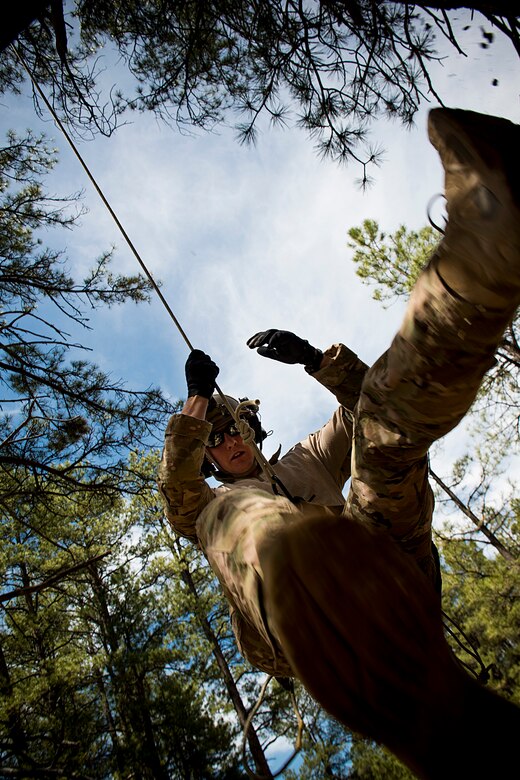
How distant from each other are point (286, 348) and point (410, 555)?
1.31 metres

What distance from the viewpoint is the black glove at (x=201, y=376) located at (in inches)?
79.6

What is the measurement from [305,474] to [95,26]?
348 cm

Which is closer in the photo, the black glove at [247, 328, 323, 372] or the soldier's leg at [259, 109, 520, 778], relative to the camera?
the soldier's leg at [259, 109, 520, 778]

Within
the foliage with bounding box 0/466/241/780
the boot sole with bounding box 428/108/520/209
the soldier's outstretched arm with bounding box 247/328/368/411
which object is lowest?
the boot sole with bounding box 428/108/520/209

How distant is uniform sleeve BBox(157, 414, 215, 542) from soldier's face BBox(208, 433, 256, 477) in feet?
1.81

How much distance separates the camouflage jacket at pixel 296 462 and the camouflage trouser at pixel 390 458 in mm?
411

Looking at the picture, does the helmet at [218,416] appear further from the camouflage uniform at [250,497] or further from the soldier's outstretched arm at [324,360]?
the soldier's outstretched arm at [324,360]

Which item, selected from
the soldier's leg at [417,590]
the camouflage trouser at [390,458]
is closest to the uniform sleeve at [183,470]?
the camouflage trouser at [390,458]

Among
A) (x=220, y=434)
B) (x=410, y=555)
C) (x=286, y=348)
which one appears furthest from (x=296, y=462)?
(x=410, y=555)

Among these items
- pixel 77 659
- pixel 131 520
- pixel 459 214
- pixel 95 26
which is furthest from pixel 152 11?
pixel 131 520

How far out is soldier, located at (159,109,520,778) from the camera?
70 cm

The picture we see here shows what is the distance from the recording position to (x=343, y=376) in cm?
215

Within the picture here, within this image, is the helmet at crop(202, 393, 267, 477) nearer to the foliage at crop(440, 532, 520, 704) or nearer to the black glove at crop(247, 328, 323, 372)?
the black glove at crop(247, 328, 323, 372)

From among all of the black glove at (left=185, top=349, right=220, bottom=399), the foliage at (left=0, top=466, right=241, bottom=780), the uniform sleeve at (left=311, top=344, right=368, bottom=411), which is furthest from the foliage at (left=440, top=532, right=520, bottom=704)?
the black glove at (left=185, top=349, right=220, bottom=399)
